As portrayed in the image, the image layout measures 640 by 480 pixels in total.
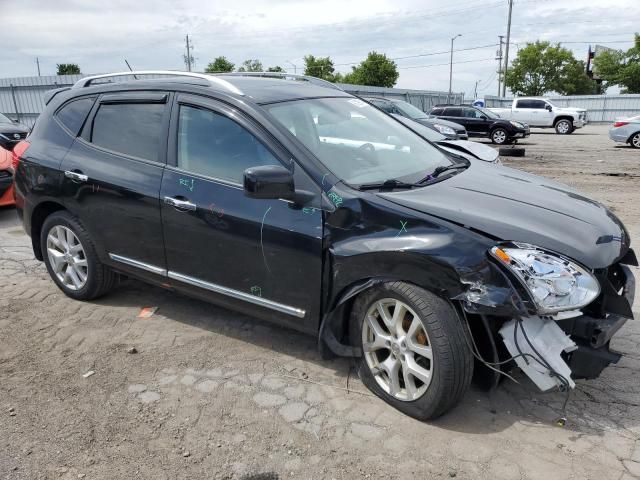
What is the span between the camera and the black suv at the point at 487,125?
71.6 ft

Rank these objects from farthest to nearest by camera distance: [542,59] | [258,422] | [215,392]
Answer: [542,59] → [215,392] → [258,422]

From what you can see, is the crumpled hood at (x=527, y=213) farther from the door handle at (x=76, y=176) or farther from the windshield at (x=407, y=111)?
the windshield at (x=407, y=111)

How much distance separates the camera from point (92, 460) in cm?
271

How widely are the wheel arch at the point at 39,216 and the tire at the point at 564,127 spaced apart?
2919cm

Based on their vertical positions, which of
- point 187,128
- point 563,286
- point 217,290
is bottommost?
point 217,290

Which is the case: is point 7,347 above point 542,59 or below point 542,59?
below

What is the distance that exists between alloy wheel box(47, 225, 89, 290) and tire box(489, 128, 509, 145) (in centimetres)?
2030

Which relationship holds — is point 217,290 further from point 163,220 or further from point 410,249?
point 410,249

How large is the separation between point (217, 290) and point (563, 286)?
6.92ft

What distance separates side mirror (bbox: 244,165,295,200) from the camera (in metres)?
3.02

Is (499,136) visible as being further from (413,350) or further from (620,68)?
(620,68)

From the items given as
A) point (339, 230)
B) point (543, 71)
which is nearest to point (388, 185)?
point (339, 230)

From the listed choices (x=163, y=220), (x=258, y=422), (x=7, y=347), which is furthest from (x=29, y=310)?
(x=258, y=422)

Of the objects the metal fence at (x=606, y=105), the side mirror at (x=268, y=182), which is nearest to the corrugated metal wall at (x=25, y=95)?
the side mirror at (x=268, y=182)
